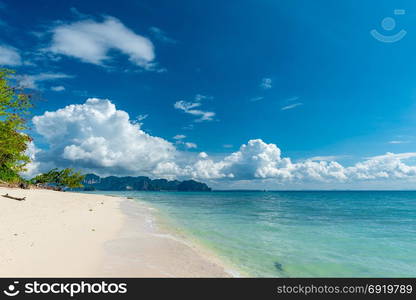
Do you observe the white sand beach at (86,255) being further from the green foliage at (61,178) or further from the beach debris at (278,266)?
the green foliage at (61,178)

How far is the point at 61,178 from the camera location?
53.3 m

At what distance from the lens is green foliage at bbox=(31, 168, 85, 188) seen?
50.6 m

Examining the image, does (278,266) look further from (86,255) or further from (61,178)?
(61,178)

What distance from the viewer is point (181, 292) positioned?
544 centimetres

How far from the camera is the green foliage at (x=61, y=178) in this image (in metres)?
50.6

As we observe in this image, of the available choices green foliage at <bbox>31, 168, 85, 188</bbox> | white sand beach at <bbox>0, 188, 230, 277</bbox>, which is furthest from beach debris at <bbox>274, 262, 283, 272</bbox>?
green foliage at <bbox>31, 168, 85, 188</bbox>

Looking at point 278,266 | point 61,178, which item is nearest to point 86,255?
point 278,266

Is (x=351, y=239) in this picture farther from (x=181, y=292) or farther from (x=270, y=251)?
(x=181, y=292)

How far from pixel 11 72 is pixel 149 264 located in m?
15.3

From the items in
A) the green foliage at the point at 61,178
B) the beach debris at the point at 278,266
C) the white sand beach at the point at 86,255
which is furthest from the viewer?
the green foliage at the point at 61,178

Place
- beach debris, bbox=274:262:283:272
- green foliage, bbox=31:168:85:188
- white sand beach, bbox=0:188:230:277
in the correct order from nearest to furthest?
white sand beach, bbox=0:188:230:277 < beach debris, bbox=274:262:283:272 < green foliage, bbox=31:168:85:188

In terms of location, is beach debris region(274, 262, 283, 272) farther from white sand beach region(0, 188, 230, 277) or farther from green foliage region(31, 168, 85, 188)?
green foliage region(31, 168, 85, 188)

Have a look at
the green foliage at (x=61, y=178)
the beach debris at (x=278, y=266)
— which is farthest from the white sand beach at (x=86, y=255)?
Answer: the green foliage at (x=61, y=178)

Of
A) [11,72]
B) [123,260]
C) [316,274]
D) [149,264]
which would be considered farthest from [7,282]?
[11,72]
